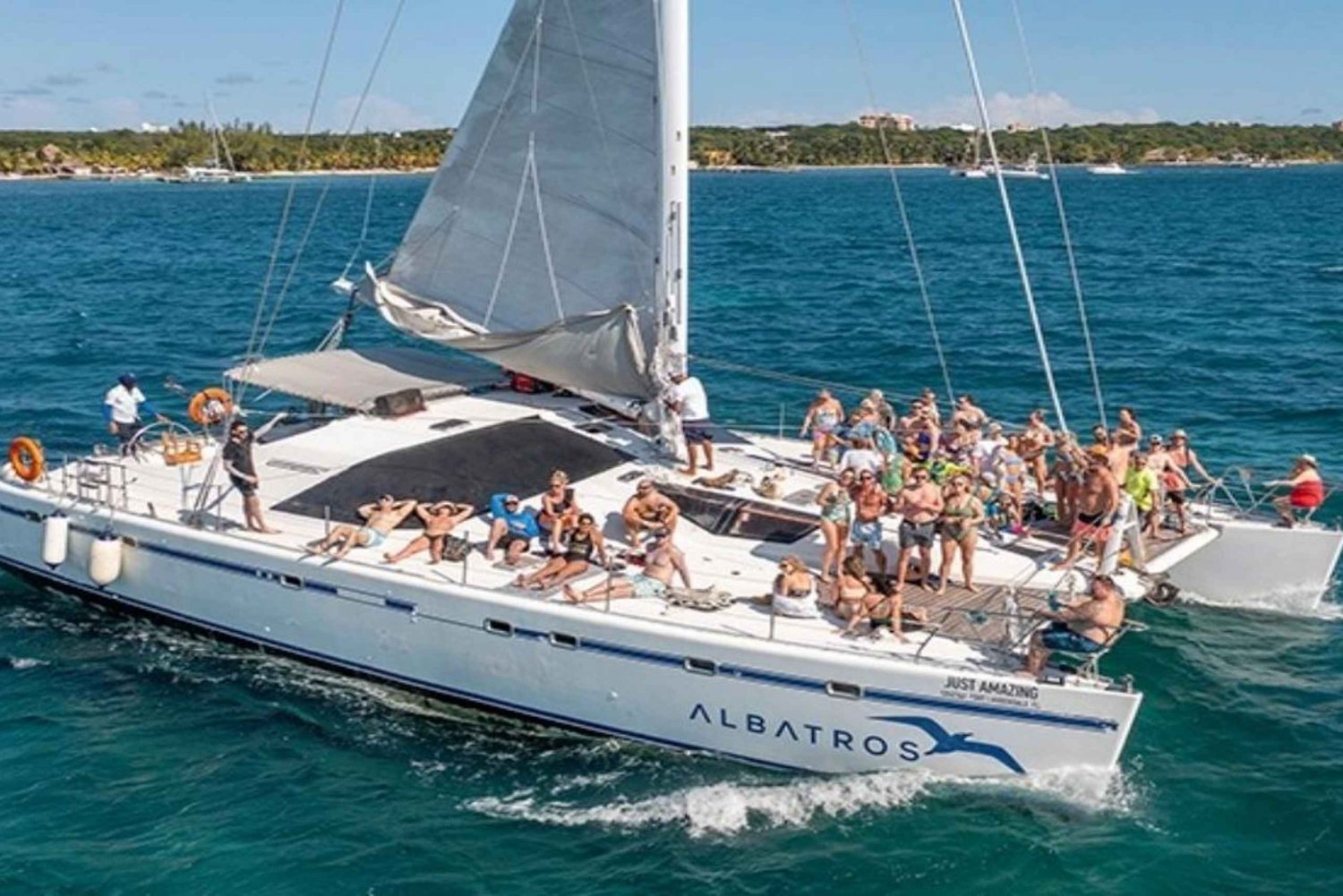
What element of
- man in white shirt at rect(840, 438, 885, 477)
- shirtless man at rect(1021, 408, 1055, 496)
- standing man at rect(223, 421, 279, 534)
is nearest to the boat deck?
standing man at rect(223, 421, 279, 534)

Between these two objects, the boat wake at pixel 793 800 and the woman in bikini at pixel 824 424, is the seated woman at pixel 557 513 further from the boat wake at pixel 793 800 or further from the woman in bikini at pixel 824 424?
the woman in bikini at pixel 824 424

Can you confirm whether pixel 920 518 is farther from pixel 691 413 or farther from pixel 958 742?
pixel 691 413

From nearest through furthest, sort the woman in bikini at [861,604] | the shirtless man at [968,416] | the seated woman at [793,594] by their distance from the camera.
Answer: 1. the woman in bikini at [861,604]
2. the seated woman at [793,594]
3. the shirtless man at [968,416]

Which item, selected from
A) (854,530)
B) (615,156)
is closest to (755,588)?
(854,530)

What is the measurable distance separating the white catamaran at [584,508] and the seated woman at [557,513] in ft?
2.34

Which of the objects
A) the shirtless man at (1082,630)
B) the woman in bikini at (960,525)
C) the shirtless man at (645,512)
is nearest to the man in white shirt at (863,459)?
the woman in bikini at (960,525)

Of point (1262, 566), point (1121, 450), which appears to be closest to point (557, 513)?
point (1121, 450)

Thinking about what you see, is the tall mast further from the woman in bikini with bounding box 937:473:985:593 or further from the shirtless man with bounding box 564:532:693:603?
the woman in bikini with bounding box 937:473:985:593

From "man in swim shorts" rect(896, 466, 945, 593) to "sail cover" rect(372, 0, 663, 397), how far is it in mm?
5014

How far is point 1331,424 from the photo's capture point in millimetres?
29531

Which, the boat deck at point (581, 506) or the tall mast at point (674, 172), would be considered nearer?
the boat deck at point (581, 506)

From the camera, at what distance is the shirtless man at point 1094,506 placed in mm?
15875

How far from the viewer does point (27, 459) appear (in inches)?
743

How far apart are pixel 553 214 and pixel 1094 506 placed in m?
9.10
